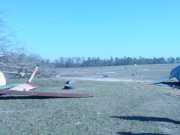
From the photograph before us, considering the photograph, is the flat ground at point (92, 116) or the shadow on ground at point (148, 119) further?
the shadow on ground at point (148, 119)

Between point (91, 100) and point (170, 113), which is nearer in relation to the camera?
point (170, 113)

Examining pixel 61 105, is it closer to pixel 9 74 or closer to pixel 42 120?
pixel 42 120

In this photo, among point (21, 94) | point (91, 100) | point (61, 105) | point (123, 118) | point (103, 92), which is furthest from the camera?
point (103, 92)

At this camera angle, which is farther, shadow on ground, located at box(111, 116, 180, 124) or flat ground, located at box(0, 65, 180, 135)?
shadow on ground, located at box(111, 116, 180, 124)

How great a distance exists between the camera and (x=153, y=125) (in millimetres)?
13547

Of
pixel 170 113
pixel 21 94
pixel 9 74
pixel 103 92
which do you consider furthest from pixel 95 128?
pixel 9 74

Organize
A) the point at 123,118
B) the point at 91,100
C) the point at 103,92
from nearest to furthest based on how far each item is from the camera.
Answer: the point at 123,118, the point at 91,100, the point at 103,92

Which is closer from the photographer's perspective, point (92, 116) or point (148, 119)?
point (148, 119)

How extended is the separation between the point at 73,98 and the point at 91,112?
4.97 m

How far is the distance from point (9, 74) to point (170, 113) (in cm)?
2318

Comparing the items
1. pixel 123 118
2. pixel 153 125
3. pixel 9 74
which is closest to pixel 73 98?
pixel 123 118

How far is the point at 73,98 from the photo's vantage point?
68.4ft

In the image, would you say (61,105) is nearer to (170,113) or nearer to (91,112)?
(91,112)

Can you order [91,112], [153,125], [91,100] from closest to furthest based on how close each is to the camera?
[153,125], [91,112], [91,100]
